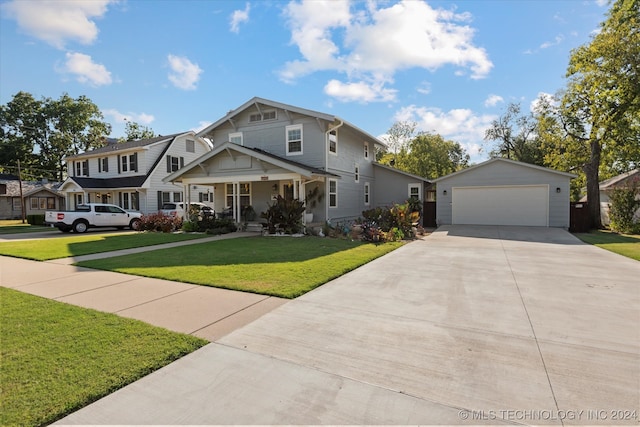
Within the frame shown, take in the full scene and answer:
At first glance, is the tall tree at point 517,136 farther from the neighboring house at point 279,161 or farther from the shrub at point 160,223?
the shrub at point 160,223

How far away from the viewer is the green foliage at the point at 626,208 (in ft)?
50.4

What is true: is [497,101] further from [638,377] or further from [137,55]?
[638,377]

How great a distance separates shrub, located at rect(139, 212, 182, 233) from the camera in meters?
16.3

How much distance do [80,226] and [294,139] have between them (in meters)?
12.5

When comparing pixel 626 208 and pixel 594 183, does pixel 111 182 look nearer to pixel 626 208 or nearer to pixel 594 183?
pixel 626 208

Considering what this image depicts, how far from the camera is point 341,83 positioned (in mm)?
21281

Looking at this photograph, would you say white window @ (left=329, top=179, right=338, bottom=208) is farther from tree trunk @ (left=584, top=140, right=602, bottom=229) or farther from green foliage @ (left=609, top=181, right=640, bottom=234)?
tree trunk @ (left=584, top=140, right=602, bottom=229)

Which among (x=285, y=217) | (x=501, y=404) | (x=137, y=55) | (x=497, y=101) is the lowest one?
(x=501, y=404)

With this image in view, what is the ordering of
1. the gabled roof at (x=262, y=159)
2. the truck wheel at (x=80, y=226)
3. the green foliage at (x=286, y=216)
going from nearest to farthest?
the gabled roof at (x=262, y=159) < the green foliage at (x=286, y=216) < the truck wheel at (x=80, y=226)

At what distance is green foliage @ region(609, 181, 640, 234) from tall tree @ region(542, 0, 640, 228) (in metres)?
1.15

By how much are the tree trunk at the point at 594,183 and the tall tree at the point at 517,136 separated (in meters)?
13.8

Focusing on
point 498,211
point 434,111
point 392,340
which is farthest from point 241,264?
point 434,111

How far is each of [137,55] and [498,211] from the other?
20119 millimetres

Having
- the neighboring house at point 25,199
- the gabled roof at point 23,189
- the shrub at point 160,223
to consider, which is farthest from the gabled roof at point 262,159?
the neighboring house at point 25,199
